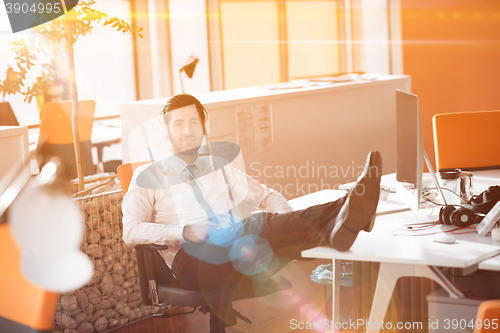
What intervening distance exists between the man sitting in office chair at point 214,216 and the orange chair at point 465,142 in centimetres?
129

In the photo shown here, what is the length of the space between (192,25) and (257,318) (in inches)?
160

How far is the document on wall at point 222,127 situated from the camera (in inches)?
121

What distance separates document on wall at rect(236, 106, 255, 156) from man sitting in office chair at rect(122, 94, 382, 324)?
2.92 ft

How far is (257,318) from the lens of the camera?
277 centimetres

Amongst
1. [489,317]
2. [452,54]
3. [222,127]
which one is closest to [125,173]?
[222,127]

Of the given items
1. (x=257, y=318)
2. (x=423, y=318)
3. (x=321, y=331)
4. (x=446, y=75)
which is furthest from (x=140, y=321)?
(x=446, y=75)

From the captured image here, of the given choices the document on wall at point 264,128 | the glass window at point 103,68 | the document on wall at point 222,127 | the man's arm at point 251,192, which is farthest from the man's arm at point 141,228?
the glass window at point 103,68

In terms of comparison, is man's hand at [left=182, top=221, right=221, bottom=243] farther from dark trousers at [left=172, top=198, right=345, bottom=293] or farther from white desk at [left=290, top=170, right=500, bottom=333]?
white desk at [left=290, top=170, right=500, bottom=333]

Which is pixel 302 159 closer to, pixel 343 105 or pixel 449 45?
pixel 343 105

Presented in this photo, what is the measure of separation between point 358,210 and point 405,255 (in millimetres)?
182

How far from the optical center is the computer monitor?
72.9 inches

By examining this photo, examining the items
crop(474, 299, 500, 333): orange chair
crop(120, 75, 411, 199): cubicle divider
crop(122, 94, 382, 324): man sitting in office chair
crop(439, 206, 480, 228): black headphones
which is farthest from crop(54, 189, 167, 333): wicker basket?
crop(474, 299, 500, 333): orange chair

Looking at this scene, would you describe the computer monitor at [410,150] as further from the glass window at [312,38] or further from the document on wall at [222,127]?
the glass window at [312,38]

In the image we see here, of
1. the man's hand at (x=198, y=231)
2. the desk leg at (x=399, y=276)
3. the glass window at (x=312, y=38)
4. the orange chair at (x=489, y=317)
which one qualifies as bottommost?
the desk leg at (x=399, y=276)
